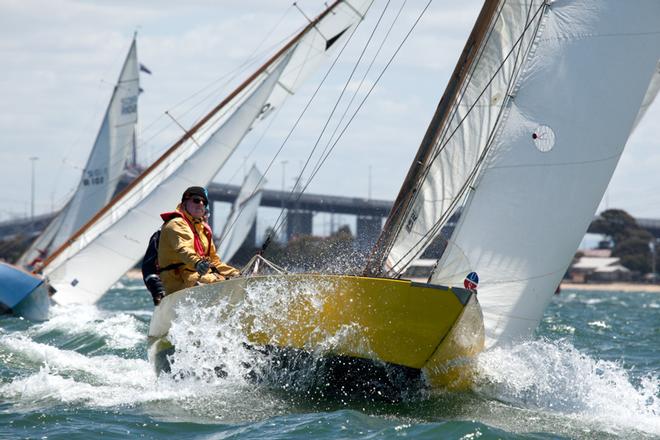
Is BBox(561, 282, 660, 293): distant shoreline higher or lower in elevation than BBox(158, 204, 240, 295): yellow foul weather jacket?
higher

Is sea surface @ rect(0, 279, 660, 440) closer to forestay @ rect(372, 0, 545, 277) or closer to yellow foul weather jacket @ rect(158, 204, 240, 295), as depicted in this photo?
yellow foul weather jacket @ rect(158, 204, 240, 295)

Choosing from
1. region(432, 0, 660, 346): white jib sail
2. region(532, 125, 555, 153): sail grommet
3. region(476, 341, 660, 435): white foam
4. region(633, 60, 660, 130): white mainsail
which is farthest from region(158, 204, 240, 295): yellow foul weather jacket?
region(633, 60, 660, 130): white mainsail

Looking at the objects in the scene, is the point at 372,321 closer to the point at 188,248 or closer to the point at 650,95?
the point at 188,248

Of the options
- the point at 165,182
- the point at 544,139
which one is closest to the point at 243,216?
the point at 165,182

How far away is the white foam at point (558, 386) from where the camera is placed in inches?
402

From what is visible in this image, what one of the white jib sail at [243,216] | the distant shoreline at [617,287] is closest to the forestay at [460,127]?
the white jib sail at [243,216]

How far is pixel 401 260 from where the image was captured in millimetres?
10906

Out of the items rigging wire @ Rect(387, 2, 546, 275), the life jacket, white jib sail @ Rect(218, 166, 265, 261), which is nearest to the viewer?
rigging wire @ Rect(387, 2, 546, 275)

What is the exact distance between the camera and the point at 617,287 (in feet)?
320

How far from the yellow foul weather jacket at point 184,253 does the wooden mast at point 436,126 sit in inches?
57.6

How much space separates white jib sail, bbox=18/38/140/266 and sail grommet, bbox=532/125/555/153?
2540 cm

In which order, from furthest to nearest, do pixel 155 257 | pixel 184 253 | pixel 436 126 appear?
pixel 155 257, pixel 436 126, pixel 184 253

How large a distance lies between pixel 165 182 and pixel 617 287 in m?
78.9

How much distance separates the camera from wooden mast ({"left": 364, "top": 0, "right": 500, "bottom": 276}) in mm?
11203
